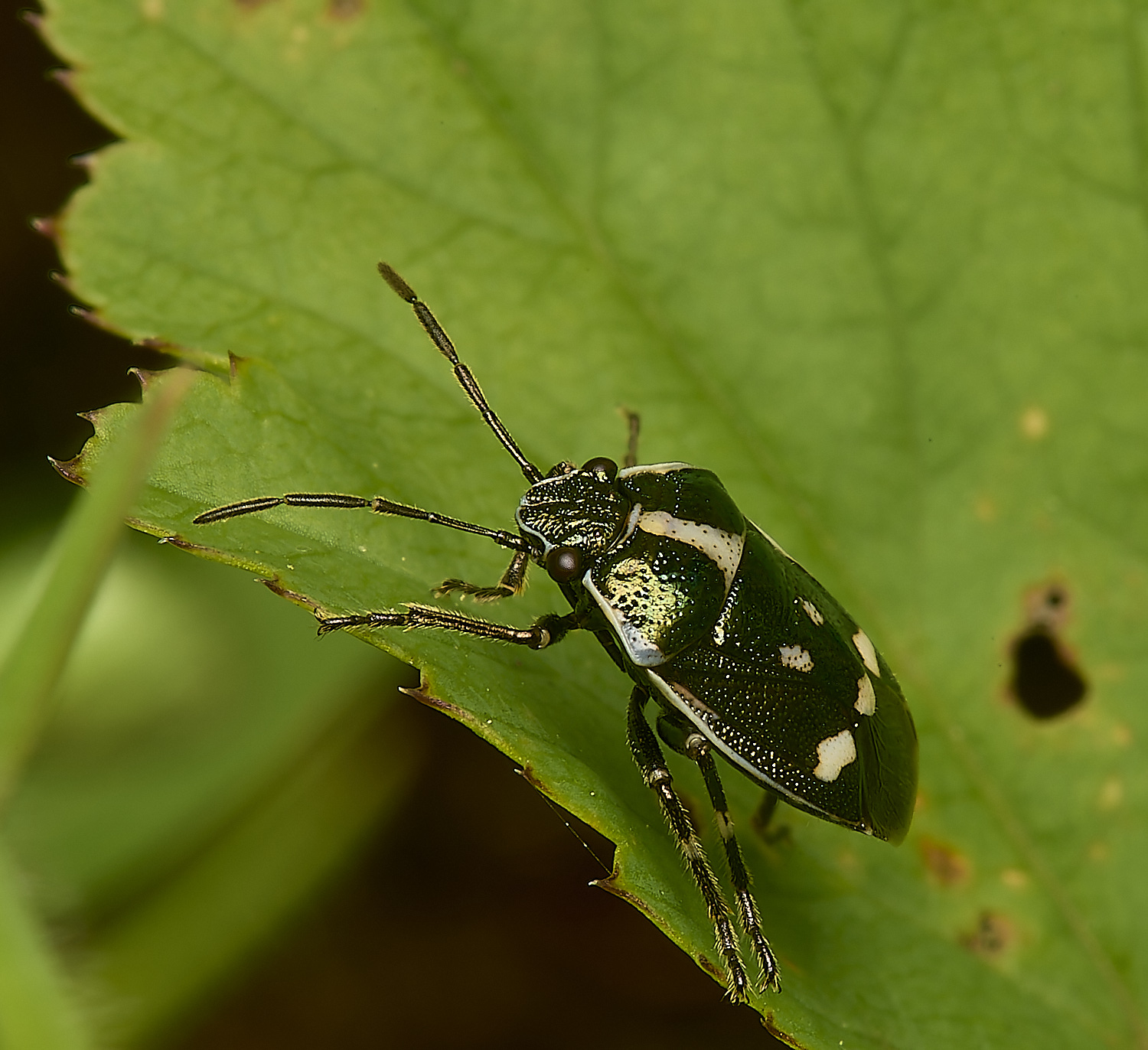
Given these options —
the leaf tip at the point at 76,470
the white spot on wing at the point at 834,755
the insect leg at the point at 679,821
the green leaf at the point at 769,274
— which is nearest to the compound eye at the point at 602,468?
the green leaf at the point at 769,274

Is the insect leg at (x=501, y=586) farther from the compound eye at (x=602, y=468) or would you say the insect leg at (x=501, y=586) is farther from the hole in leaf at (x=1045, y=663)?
the hole in leaf at (x=1045, y=663)

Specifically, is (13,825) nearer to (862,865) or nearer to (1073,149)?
(862,865)

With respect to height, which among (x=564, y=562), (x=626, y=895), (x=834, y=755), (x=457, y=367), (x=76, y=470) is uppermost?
(x=457, y=367)

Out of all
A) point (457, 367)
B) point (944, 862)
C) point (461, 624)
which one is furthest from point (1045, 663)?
point (457, 367)

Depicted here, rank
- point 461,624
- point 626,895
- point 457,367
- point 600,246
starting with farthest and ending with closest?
1. point 600,246
2. point 457,367
3. point 461,624
4. point 626,895

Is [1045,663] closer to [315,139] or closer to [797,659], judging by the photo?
[797,659]

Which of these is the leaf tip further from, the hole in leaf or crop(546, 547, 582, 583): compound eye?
the hole in leaf
